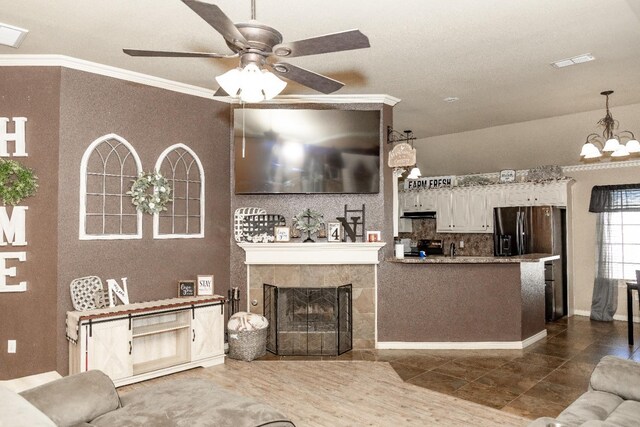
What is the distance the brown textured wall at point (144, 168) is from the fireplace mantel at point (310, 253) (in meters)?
0.40

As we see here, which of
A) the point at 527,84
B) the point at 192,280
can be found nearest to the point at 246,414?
the point at 192,280

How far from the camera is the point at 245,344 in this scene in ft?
15.2

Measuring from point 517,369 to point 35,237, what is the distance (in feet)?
15.6

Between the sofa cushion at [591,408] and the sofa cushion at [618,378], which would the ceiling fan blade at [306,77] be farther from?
the sofa cushion at [618,378]

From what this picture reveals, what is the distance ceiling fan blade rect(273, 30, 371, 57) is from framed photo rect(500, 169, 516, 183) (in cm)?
625

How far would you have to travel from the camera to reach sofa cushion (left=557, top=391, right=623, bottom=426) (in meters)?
2.13

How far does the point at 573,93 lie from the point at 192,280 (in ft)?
16.2

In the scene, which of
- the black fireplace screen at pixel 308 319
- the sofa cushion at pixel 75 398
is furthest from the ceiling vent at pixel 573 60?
the sofa cushion at pixel 75 398

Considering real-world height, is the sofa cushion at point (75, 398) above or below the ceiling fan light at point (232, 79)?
below

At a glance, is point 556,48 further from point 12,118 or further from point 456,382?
point 12,118

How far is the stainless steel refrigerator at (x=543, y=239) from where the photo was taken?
21.7 ft

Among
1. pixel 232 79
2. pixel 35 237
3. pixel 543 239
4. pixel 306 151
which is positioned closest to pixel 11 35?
pixel 35 237

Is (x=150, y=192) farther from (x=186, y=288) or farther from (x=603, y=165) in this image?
(x=603, y=165)

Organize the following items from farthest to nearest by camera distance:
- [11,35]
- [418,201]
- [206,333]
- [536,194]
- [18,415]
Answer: [418,201] < [536,194] < [206,333] < [11,35] < [18,415]
